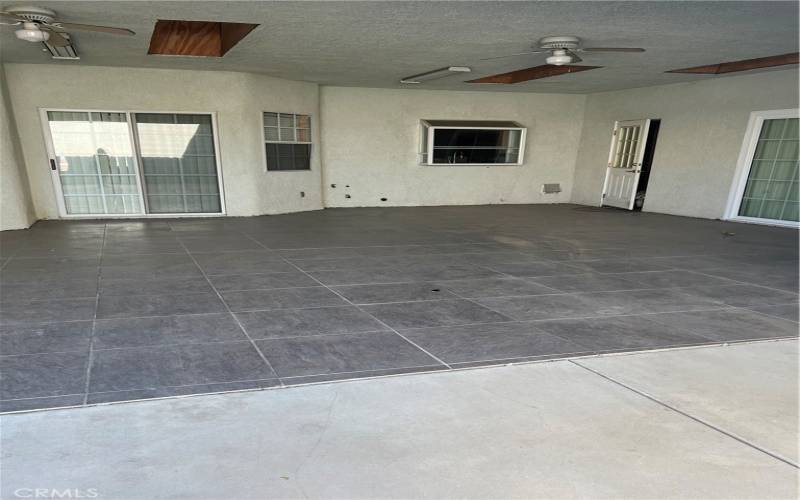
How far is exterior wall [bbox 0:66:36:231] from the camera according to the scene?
648 centimetres

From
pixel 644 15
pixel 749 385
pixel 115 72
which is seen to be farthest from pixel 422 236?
pixel 115 72

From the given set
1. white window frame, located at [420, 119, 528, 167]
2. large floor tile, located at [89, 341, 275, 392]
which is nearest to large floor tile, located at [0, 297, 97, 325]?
large floor tile, located at [89, 341, 275, 392]

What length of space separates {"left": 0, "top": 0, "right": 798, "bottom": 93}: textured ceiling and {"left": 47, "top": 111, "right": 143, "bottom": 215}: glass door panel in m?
0.99

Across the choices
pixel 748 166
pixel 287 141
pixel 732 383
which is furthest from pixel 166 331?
pixel 748 166

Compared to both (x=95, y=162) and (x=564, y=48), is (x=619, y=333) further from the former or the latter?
(x=95, y=162)

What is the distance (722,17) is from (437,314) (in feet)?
12.9

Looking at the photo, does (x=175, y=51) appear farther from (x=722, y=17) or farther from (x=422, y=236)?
(x=722, y=17)

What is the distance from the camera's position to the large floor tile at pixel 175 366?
239 centimetres

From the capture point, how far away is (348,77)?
8.08m

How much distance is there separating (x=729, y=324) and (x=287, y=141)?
746cm

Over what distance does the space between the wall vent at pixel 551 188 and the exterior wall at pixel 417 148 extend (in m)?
0.10

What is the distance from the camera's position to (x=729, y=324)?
11.0 feet

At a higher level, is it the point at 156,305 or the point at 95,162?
the point at 95,162

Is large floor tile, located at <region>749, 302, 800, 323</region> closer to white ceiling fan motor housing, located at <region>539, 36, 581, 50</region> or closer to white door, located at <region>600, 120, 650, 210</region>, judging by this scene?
white ceiling fan motor housing, located at <region>539, 36, 581, 50</region>
